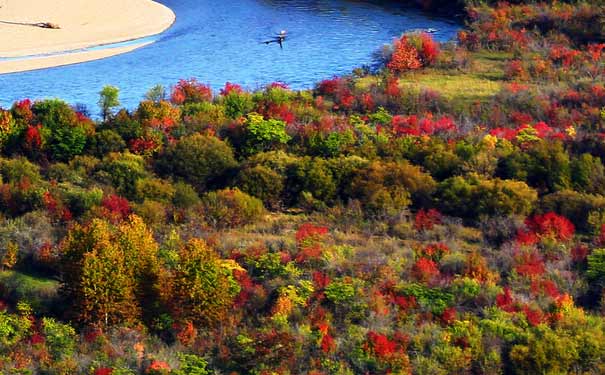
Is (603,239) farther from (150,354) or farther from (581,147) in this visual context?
(150,354)

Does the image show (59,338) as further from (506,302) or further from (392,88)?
(392,88)

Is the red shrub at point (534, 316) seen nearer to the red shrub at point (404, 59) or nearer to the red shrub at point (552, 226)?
the red shrub at point (552, 226)

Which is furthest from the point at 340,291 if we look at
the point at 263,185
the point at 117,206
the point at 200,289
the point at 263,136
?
the point at 263,136

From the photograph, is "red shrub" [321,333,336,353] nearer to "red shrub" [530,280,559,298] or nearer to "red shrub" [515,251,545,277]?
"red shrub" [530,280,559,298]

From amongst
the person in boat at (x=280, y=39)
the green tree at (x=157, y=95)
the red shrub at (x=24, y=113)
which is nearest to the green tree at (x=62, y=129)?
the red shrub at (x=24, y=113)

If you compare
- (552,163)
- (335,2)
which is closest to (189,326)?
(552,163)
